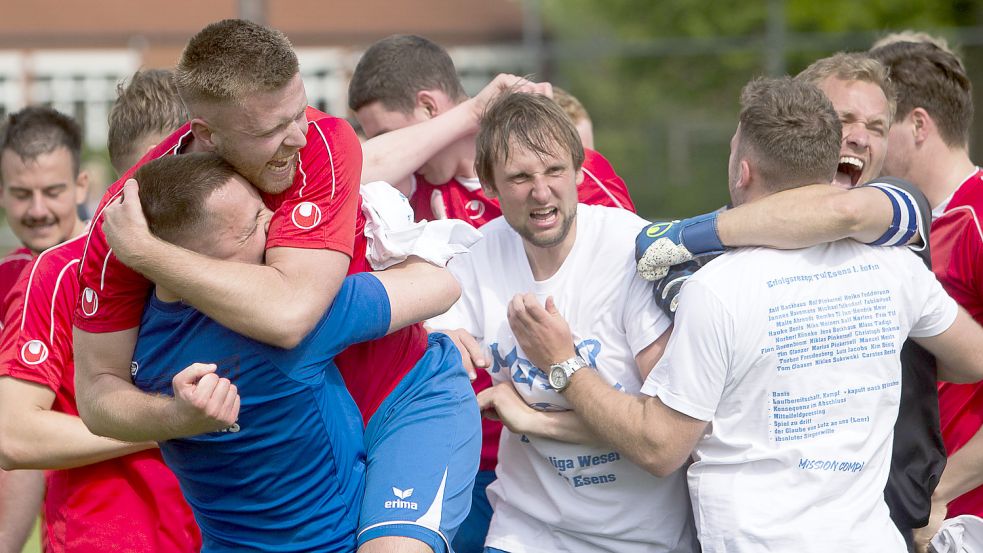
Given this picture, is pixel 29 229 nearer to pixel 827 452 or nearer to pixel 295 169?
pixel 295 169

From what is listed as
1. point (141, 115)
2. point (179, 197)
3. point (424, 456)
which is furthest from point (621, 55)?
point (179, 197)

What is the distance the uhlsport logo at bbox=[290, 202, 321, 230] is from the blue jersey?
0.22 meters

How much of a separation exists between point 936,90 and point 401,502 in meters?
2.52

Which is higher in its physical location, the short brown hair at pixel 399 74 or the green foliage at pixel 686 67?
the green foliage at pixel 686 67

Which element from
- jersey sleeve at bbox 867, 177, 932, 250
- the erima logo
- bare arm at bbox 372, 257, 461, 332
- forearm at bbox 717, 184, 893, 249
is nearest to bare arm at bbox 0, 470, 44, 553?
the erima logo

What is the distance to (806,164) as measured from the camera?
3.17m

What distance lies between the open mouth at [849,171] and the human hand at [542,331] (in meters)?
1.10

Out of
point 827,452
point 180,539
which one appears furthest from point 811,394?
point 180,539

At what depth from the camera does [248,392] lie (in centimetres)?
292

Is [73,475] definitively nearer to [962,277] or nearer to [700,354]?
[700,354]

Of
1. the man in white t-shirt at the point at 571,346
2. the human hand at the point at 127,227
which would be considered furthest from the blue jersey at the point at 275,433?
the man in white t-shirt at the point at 571,346

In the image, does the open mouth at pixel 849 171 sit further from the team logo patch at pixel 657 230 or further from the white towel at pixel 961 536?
the white towel at pixel 961 536

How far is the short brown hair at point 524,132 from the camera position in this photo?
3.56 metres

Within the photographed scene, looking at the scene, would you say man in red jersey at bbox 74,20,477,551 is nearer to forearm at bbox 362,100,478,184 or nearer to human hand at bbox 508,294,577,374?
human hand at bbox 508,294,577,374
